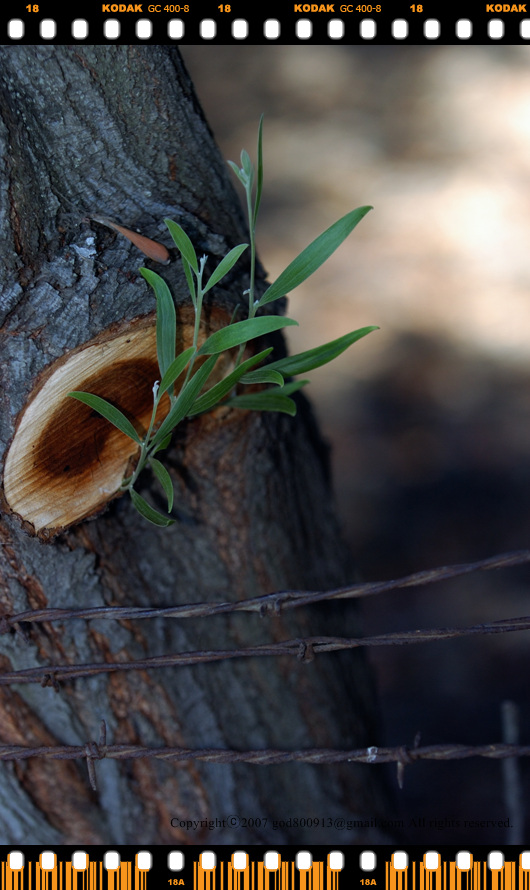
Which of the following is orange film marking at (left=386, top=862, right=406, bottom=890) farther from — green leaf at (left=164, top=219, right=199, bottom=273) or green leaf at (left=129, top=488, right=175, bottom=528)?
green leaf at (left=164, top=219, right=199, bottom=273)

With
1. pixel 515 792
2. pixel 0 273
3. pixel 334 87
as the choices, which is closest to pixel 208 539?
pixel 0 273

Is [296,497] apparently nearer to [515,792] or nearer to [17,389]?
[17,389]

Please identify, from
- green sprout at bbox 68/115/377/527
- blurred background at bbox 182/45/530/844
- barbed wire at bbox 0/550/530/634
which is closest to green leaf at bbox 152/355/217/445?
green sprout at bbox 68/115/377/527

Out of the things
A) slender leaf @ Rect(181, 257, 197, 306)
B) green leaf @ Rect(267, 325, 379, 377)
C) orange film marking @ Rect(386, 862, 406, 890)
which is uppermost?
slender leaf @ Rect(181, 257, 197, 306)

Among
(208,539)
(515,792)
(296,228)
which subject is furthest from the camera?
(296,228)

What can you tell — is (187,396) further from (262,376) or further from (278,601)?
(278,601)

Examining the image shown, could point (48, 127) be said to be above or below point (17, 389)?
above

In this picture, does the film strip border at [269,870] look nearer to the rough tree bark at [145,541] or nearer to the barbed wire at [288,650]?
the rough tree bark at [145,541]

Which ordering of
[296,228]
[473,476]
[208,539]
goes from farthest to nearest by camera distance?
[296,228]
[473,476]
[208,539]
